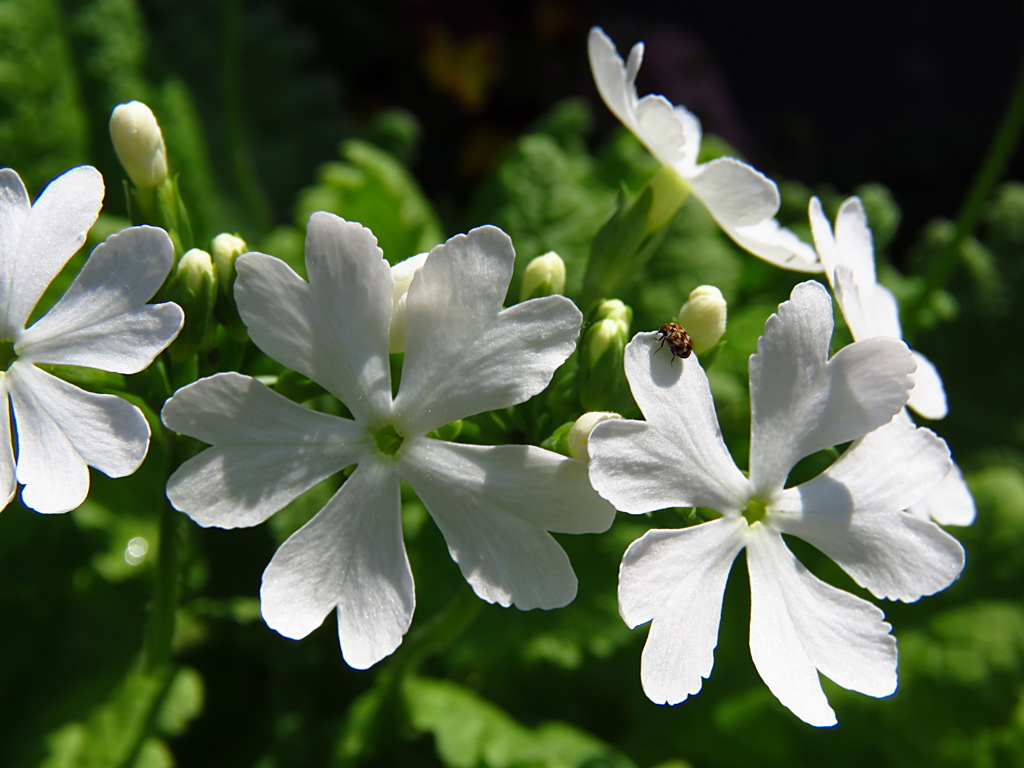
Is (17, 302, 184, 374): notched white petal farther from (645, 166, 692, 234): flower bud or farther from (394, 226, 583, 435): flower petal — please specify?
(645, 166, 692, 234): flower bud

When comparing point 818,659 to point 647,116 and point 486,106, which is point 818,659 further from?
point 486,106

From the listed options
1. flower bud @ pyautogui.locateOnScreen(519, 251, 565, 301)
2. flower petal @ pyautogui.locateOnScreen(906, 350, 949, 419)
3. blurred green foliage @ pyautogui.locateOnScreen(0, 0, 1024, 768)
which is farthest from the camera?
A: blurred green foliage @ pyautogui.locateOnScreen(0, 0, 1024, 768)

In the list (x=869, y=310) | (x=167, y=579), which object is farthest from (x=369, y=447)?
(x=869, y=310)

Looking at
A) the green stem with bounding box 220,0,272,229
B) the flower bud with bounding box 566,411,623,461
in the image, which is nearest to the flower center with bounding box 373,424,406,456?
the flower bud with bounding box 566,411,623,461

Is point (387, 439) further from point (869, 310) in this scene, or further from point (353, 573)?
point (869, 310)

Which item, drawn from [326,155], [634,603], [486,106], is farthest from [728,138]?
[634,603]
